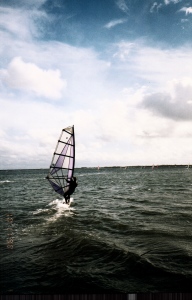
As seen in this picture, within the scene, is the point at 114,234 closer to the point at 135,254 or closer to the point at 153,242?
the point at 153,242

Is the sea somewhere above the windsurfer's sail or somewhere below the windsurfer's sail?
below

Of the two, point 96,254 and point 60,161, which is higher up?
point 60,161

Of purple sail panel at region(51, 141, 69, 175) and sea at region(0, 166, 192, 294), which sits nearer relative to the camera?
sea at region(0, 166, 192, 294)

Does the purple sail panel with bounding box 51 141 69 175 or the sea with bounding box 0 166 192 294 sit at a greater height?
the purple sail panel with bounding box 51 141 69 175

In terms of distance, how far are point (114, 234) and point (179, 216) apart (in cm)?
546

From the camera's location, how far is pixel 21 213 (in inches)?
673

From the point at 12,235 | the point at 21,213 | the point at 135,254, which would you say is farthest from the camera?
the point at 21,213

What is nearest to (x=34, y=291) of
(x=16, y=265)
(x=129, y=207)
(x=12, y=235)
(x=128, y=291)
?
(x=16, y=265)

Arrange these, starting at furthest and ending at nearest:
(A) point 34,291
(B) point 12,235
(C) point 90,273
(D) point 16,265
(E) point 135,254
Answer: (B) point 12,235
(E) point 135,254
(D) point 16,265
(C) point 90,273
(A) point 34,291

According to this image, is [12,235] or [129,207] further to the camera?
[129,207]

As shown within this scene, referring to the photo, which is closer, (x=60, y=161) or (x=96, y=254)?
(x=96, y=254)

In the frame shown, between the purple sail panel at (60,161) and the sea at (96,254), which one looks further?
the purple sail panel at (60,161)

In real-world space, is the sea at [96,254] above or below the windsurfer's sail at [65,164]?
below

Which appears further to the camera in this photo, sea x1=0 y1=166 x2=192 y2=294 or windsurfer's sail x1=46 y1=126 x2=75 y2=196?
windsurfer's sail x1=46 y1=126 x2=75 y2=196
